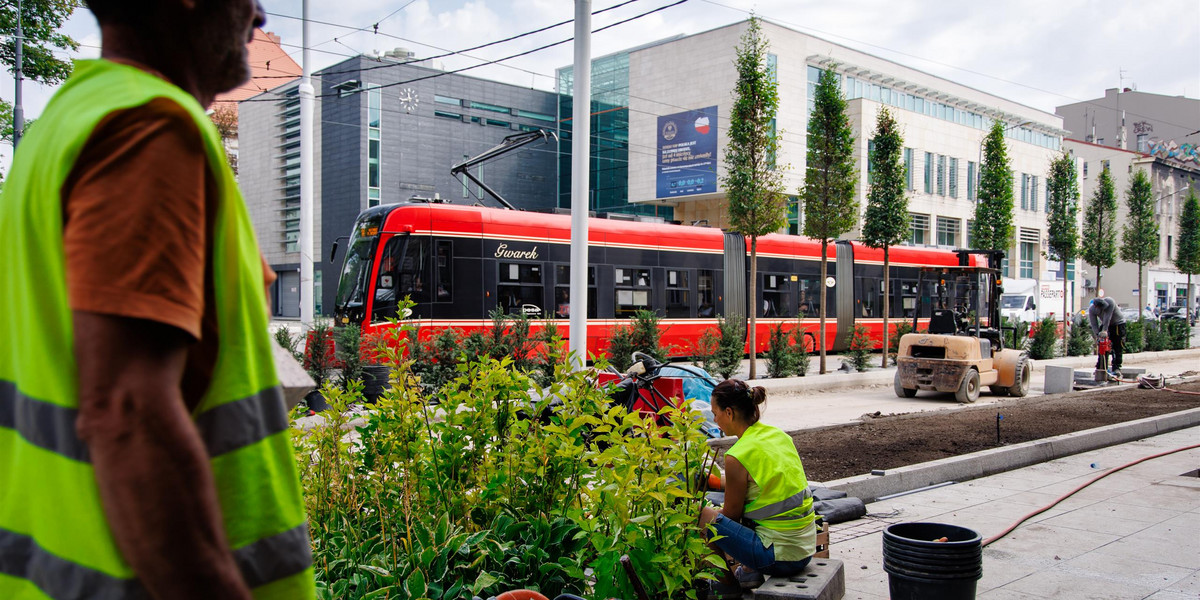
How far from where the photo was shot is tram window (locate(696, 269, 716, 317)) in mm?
21312

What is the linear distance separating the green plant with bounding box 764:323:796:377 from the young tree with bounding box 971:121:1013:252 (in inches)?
505

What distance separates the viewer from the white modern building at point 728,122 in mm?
42719

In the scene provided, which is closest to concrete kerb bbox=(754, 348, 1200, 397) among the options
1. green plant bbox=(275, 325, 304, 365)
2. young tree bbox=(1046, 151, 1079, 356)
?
green plant bbox=(275, 325, 304, 365)

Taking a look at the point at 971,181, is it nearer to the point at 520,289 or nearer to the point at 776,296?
the point at 776,296

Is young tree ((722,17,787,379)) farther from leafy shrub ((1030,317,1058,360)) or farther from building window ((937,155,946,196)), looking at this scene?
building window ((937,155,946,196))

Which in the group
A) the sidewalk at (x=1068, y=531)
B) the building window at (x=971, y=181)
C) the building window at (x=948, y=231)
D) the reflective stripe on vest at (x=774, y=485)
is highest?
the building window at (x=971, y=181)

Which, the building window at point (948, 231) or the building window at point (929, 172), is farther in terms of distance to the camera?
the building window at point (948, 231)

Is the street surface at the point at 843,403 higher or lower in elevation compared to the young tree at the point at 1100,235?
lower

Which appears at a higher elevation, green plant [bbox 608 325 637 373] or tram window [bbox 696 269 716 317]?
tram window [bbox 696 269 716 317]

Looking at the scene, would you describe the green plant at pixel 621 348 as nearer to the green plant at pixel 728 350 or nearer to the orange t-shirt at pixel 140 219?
the green plant at pixel 728 350

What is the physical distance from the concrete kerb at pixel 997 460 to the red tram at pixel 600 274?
209 inches

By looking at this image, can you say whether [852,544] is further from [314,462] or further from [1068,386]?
[1068,386]

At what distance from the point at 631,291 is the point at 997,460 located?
11413mm

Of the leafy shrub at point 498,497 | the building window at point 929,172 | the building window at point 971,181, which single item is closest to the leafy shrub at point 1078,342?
the building window at point 929,172
